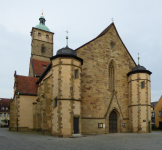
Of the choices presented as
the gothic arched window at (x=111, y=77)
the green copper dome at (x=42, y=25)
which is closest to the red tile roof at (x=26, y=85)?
the gothic arched window at (x=111, y=77)

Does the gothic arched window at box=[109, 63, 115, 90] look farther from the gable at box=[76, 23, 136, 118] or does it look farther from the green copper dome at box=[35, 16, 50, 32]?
the green copper dome at box=[35, 16, 50, 32]

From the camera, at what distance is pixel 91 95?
73.2 ft

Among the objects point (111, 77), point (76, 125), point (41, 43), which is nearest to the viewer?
point (76, 125)

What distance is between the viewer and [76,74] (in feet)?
65.0


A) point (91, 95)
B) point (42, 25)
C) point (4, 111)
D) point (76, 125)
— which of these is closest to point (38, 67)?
point (42, 25)

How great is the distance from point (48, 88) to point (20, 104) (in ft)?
28.2

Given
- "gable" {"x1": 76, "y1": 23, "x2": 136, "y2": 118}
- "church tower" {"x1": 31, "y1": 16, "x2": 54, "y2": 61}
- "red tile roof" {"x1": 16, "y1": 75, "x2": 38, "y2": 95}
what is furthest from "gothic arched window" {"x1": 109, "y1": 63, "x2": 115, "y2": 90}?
"church tower" {"x1": 31, "y1": 16, "x2": 54, "y2": 61}

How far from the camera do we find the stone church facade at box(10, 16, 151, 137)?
1856 centimetres

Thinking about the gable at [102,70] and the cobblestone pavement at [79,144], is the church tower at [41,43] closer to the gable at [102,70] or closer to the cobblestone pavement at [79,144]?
the gable at [102,70]

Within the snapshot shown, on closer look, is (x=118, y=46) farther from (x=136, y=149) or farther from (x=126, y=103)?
(x=136, y=149)

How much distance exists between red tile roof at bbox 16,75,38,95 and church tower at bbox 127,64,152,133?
49.1ft

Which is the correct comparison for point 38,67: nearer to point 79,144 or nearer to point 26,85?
point 26,85

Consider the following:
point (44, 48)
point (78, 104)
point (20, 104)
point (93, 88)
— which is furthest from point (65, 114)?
point (44, 48)

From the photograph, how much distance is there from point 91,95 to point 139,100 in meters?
6.45
